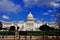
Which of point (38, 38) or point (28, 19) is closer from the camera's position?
point (38, 38)

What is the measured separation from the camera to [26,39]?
46.5ft

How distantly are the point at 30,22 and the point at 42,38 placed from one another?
51.6 feet

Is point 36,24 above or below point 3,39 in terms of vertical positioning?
above

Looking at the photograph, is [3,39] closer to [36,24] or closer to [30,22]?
[36,24]

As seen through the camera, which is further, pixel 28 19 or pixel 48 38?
pixel 28 19

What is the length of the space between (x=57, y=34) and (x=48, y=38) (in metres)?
A: 1.50

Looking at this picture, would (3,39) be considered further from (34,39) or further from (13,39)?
(34,39)

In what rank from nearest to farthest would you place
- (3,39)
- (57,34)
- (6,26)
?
(3,39) < (57,34) < (6,26)

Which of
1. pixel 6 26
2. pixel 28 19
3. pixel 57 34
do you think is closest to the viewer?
pixel 57 34

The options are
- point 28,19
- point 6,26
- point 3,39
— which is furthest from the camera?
point 28,19

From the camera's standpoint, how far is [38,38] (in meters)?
14.5

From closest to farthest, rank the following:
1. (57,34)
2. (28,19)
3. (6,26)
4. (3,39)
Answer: (3,39)
(57,34)
(6,26)
(28,19)

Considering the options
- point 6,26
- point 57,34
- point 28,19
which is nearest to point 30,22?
point 28,19

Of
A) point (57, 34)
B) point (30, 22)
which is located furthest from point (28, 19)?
point (57, 34)
